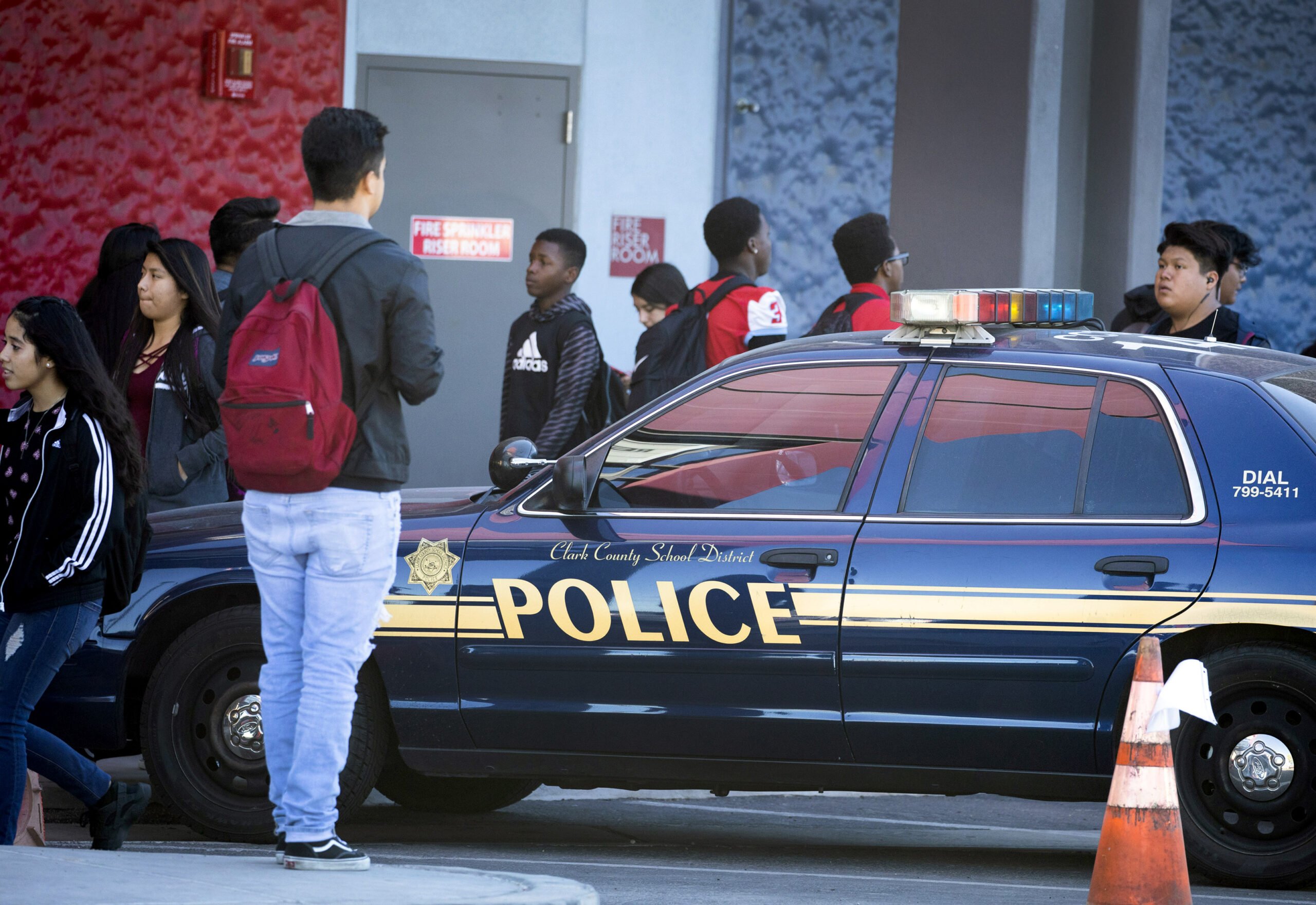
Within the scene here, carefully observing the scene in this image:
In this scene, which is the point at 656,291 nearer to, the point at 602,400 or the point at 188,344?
the point at 602,400

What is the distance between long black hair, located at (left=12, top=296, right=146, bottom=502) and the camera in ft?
18.1

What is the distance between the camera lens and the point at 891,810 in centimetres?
764

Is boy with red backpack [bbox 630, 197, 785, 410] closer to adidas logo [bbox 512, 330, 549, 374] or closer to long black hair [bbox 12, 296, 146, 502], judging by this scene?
adidas logo [bbox 512, 330, 549, 374]

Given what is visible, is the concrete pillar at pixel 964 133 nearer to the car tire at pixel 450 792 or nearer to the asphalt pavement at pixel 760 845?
the asphalt pavement at pixel 760 845

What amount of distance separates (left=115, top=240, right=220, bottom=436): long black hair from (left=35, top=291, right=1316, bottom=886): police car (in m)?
0.86

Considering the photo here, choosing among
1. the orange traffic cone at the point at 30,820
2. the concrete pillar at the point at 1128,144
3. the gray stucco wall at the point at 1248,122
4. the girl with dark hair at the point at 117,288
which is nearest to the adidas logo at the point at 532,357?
the girl with dark hair at the point at 117,288

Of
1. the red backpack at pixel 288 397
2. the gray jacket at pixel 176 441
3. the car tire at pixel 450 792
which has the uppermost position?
the red backpack at pixel 288 397

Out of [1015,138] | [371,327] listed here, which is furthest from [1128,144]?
[371,327]

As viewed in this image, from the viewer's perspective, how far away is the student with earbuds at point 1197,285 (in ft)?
25.4

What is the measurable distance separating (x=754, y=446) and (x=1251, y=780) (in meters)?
1.79

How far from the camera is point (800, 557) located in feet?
18.6

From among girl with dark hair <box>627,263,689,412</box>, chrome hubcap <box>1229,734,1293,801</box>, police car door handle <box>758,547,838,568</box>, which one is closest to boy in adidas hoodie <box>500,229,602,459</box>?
girl with dark hair <box>627,263,689,412</box>

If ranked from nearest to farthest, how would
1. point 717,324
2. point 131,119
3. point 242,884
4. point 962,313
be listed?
1. point 242,884
2. point 962,313
3. point 717,324
4. point 131,119

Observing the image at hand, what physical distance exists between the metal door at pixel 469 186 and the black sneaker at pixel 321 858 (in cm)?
650
